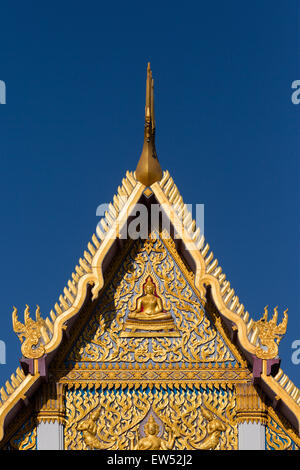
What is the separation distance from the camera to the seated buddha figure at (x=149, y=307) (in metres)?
14.6

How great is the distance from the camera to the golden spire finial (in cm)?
1481

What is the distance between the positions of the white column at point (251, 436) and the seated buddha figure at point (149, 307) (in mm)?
1734

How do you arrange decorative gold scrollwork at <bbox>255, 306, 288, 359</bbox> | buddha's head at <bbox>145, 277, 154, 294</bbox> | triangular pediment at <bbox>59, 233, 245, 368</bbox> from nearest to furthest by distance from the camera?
1. decorative gold scrollwork at <bbox>255, 306, 288, 359</bbox>
2. triangular pediment at <bbox>59, 233, 245, 368</bbox>
3. buddha's head at <bbox>145, 277, 154, 294</bbox>

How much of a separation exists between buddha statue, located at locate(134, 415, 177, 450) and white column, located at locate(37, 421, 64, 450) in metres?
0.97

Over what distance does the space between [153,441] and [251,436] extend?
1.24 m

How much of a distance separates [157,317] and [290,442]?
2.34 meters

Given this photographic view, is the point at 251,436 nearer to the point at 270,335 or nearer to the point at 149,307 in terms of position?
the point at 270,335

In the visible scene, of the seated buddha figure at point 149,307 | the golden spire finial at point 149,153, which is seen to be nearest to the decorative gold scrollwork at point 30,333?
the seated buddha figure at point 149,307

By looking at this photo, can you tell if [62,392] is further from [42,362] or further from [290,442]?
[290,442]

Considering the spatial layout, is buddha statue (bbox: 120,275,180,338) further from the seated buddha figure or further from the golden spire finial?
the golden spire finial

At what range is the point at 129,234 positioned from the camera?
14.9m

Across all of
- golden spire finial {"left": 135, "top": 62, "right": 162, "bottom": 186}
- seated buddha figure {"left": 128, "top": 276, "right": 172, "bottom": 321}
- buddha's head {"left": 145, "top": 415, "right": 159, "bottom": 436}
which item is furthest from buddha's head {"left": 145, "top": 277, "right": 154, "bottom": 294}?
buddha's head {"left": 145, "top": 415, "right": 159, "bottom": 436}

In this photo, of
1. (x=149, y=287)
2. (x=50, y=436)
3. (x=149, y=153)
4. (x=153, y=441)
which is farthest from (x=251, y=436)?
(x=149, y=153)

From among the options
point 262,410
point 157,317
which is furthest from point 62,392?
point 262,410
